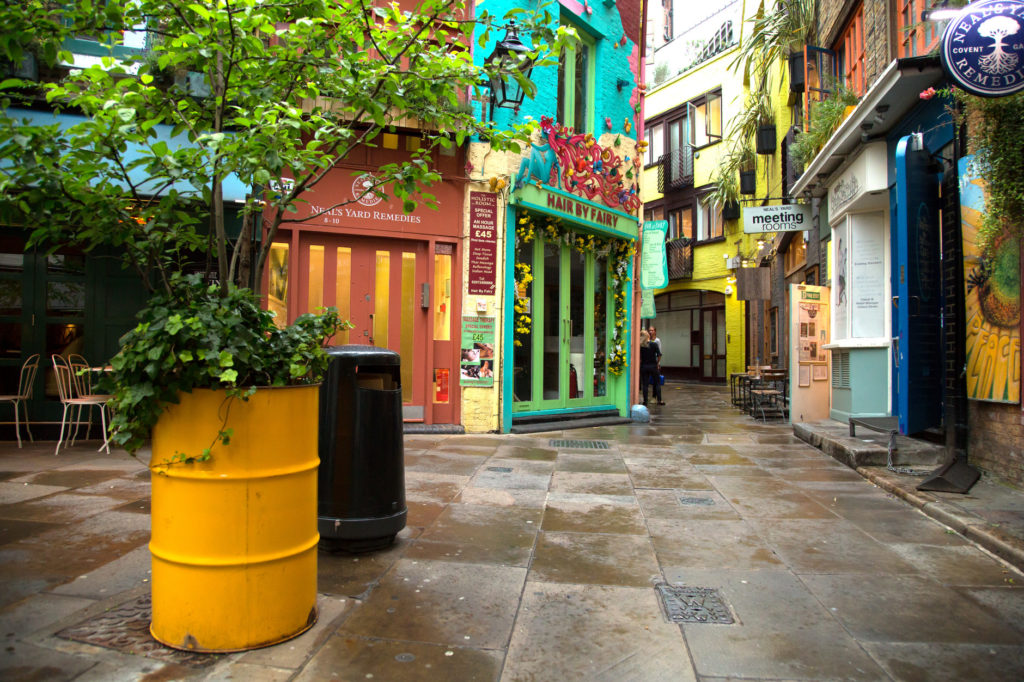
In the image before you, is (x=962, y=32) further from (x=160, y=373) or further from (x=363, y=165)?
(x=363, y=165)

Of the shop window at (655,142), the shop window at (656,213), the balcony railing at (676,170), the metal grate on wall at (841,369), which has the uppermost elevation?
the shop window at (655,142)

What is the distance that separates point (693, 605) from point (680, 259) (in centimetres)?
2337

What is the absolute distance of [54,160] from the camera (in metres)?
2.84

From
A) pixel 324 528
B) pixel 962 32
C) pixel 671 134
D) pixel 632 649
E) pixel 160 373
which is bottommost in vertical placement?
pixel 632 649

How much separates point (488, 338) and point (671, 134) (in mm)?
19678

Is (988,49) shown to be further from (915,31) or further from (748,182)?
(748,182)

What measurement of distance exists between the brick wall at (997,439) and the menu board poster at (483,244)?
20.0 feet

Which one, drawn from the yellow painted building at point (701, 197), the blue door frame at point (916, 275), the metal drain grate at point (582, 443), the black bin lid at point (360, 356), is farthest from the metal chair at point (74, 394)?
the yellow painted building at point (701, 197)

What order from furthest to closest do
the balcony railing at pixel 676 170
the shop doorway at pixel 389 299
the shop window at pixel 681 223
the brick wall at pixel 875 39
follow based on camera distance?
1. the shop window at pixel 681 223
2. the balcony railing at pixel 676 170
3. the shop doorway at pixel 389 299
4. the brick wall at pixel 875 39

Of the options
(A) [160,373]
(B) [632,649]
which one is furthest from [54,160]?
(B) [632,649]

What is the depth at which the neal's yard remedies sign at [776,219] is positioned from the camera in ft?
39.0

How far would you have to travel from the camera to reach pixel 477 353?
9641mm

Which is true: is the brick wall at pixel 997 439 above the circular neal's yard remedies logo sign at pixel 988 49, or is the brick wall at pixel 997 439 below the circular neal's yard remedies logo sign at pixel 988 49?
below

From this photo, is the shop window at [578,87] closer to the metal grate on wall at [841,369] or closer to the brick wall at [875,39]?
the brick wall at [875,39]
